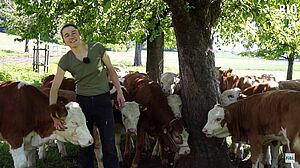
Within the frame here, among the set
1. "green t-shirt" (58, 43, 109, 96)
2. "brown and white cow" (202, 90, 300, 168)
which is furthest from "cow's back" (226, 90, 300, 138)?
"green t-shirt" (58, 43, 109, 96)

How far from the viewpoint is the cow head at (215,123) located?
26.4ft

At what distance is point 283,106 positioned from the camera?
24.2 ft

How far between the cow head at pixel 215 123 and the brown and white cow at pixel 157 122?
0.52 m

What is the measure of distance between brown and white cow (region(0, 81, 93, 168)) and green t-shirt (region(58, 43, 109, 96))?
475 millimetres

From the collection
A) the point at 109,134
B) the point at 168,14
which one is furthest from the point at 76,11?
the point at 109,134

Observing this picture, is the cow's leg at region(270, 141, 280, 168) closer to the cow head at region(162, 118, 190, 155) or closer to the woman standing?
the cow head at region(162, 118, 190, 155)

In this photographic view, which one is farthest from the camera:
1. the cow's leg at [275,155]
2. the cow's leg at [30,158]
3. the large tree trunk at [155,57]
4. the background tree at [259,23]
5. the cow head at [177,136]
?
the large tree trunk at [155,57]

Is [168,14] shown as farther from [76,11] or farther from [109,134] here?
[109,134]

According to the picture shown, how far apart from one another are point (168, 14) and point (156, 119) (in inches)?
210

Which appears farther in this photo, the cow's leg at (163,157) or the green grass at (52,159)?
the cow's leg at (163,157)

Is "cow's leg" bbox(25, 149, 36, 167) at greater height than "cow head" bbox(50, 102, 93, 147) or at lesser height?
lesser

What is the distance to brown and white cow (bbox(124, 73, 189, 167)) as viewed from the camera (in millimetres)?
8578

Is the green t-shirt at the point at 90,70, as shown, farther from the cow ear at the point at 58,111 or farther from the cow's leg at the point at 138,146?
the cow's leg at the point at 138,146

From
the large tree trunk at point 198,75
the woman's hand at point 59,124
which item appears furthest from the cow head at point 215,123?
the woman's hand at point 59,124
